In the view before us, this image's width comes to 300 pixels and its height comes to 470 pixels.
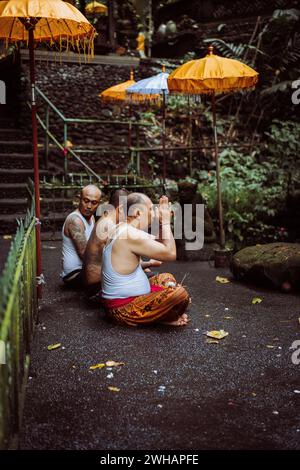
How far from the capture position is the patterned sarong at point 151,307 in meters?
5.22

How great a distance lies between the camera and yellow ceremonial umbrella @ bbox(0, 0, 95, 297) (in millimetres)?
4730

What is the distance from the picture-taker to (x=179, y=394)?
3.90 meters

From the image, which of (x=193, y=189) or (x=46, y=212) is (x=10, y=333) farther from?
(x=46, y=212)

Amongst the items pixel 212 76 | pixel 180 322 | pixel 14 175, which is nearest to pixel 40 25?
pixel 212 76

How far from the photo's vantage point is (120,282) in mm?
5387

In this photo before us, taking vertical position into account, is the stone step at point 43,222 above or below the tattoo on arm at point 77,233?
below

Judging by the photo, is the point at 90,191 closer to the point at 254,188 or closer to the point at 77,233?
the point at 77,233

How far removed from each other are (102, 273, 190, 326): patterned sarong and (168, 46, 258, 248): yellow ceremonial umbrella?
3.35 metres

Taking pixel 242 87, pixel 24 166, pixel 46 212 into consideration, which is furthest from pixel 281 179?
pixel 24 166

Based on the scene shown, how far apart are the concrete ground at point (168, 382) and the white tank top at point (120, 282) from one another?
0.36 m

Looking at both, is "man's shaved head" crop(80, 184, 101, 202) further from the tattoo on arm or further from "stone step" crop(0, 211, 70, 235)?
"stone step" crop(0, 211, 70, 235)

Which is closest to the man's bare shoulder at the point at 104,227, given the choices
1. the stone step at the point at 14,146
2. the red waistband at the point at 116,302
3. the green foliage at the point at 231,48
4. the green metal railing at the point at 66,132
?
the red waistband at the point at 116,302

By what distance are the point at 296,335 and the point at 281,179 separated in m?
7.04

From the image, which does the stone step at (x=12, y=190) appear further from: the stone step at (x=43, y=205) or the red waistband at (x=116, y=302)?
the red waistband at (x=116, y=302)
